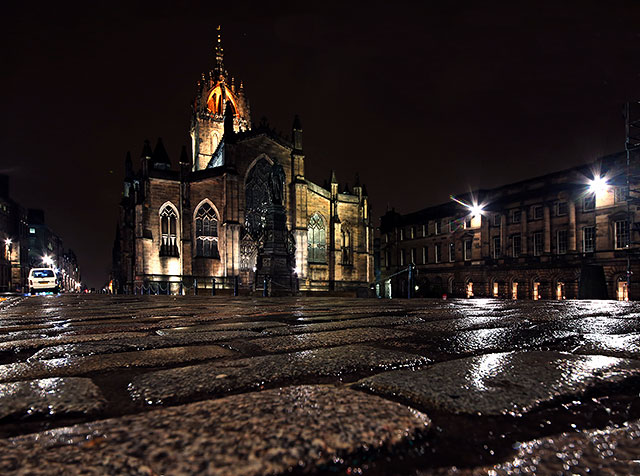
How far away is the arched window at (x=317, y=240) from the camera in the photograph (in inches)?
1462

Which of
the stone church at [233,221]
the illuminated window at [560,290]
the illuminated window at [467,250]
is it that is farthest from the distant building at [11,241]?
the illuminated window at [560,290]

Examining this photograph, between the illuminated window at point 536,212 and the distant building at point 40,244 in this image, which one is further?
the distant building at point 40,244

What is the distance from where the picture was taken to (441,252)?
44.5 m

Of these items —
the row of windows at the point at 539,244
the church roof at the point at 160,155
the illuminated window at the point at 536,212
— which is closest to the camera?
the row of windows at the point at 539,244

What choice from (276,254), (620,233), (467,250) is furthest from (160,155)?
(620,233)

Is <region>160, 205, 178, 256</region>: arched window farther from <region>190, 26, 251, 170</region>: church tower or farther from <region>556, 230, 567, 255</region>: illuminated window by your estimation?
<region>556, 230, 567, 255</region>: illuminated window

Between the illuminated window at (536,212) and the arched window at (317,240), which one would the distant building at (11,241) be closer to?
the arched window at (317,240)

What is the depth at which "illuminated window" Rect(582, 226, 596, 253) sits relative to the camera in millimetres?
31031

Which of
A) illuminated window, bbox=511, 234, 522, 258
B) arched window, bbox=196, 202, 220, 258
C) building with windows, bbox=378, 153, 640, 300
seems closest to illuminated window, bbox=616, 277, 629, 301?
building with windows, bbox=378, 153, 640, 300

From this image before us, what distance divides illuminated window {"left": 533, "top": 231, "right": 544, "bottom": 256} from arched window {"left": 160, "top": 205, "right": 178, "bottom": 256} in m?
31.1

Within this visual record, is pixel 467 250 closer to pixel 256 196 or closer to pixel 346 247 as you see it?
pixel 346 247

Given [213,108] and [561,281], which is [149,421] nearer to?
[561,281]

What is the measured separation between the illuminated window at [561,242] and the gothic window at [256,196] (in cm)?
2521

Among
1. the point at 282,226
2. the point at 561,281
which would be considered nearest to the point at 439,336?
the point at 282,226
